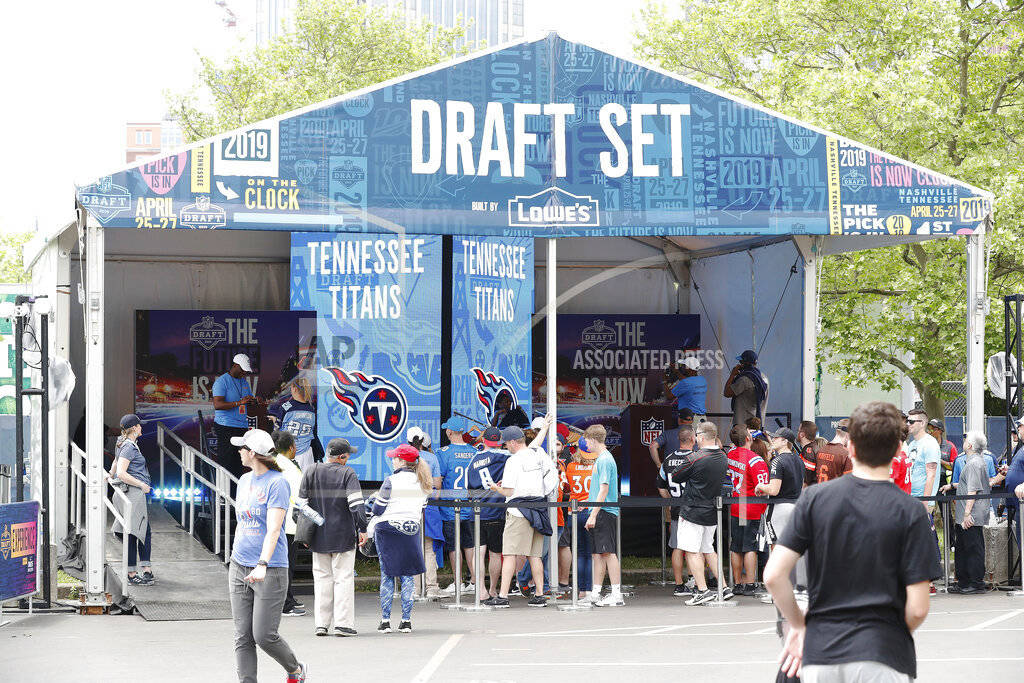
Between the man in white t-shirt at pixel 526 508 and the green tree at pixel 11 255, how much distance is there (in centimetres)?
4073

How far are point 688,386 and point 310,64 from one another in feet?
75.8

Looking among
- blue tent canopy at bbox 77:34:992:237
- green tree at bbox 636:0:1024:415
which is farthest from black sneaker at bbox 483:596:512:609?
green tree at bbox 636:0:1024:415

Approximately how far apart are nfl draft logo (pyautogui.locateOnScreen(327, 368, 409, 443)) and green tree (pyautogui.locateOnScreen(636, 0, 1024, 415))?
459 inches

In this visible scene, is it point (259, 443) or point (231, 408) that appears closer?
point (259, 443)

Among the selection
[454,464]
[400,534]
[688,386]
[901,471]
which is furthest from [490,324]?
[688,386]

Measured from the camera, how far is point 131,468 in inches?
492

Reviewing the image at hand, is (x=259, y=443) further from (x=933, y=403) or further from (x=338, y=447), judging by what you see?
(x=933, y=403)

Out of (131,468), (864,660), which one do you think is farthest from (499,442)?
(864,660)

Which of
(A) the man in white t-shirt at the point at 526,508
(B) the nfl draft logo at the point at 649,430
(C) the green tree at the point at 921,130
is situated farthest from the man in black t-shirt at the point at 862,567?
(C) the green tree at the point at 921,130

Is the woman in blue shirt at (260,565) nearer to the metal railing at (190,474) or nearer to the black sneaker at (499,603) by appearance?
the black sneaker at (499,603)

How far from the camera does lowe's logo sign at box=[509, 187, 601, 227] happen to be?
13.0m

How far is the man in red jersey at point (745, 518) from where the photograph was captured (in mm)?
13086

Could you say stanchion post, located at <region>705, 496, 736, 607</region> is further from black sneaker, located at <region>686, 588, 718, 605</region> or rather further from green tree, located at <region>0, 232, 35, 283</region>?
green tree, located at <region>0, 232, 35, 283</region>

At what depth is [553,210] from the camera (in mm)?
12961
